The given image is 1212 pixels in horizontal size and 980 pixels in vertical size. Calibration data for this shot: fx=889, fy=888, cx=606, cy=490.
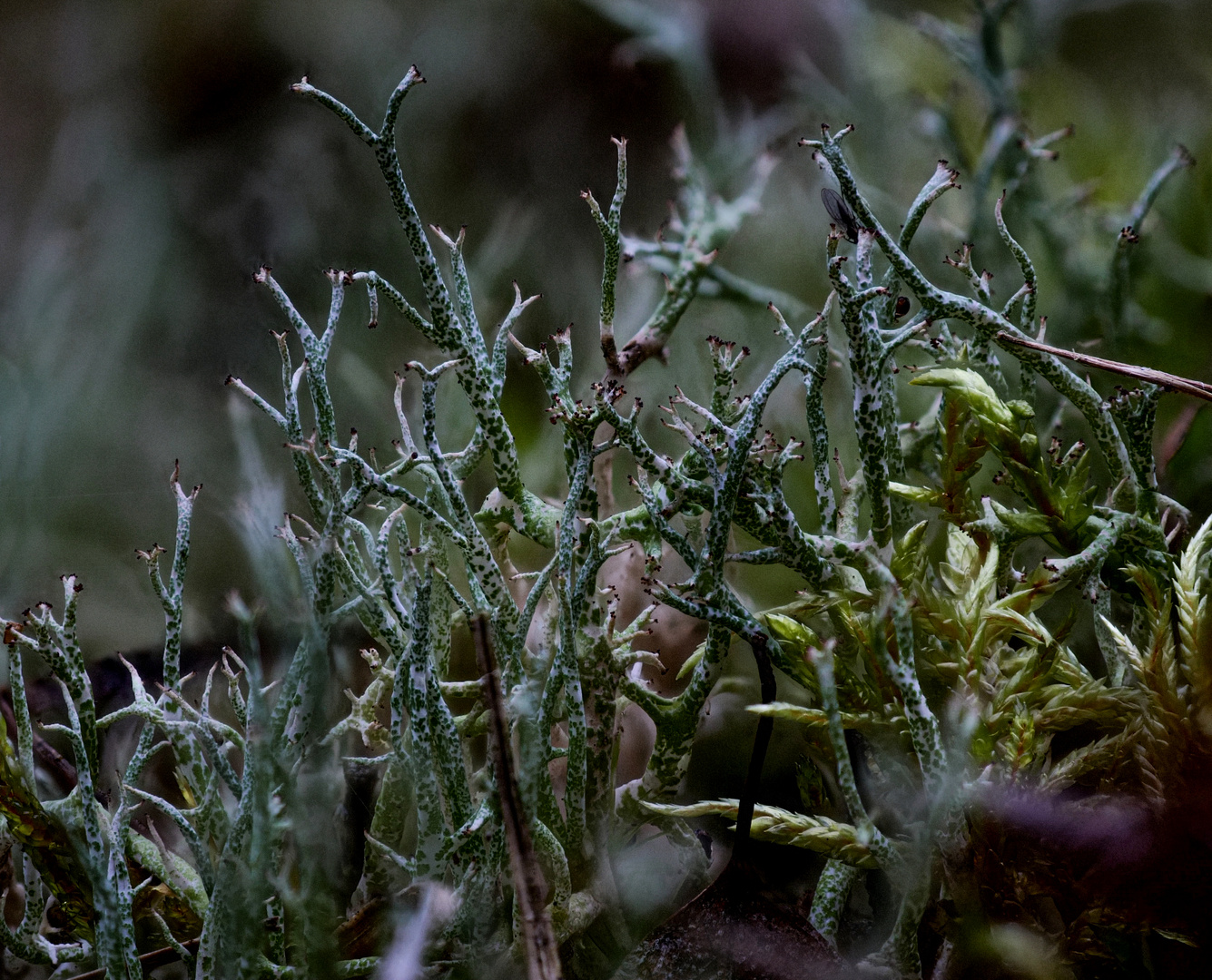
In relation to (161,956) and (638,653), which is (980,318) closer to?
(638,653)

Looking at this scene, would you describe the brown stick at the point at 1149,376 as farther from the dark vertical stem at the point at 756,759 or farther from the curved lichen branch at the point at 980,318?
the dark vertical stem at the point at 756,759

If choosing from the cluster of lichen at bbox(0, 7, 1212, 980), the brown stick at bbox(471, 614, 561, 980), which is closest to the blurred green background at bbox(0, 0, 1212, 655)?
the cluster of lichen at bbox(0, 7, 1212, 980)

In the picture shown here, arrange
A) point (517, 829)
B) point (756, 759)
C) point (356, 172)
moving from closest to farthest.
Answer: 1. point (517, 829)
2. point (756, 759)
3. point (356, 172)

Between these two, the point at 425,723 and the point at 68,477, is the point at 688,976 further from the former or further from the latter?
the point at 68,477

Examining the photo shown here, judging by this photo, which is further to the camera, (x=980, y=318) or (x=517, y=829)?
(x=980, y=318)

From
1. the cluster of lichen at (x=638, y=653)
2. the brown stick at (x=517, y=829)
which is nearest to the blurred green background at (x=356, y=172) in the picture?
the cluster of lichen at (x=638, y=653)

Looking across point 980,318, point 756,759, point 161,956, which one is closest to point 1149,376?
point 980,318
